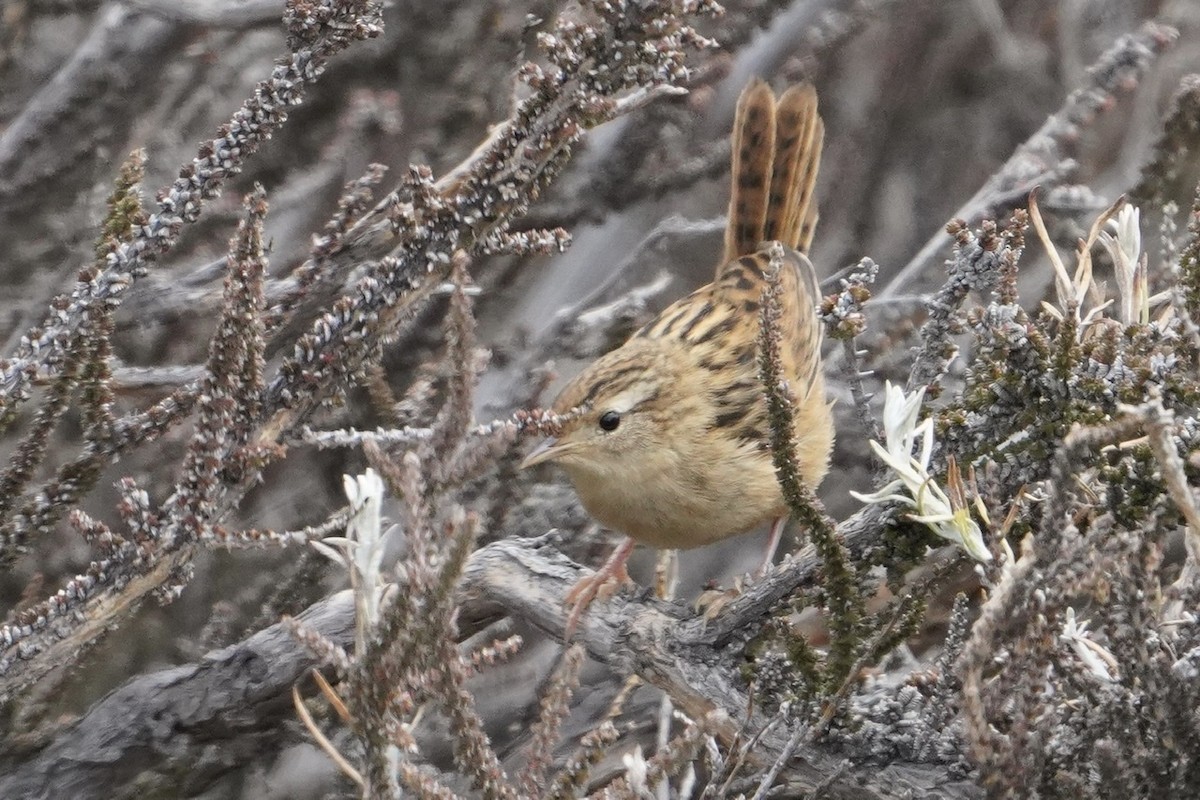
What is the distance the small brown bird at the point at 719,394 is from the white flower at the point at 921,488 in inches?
50.6

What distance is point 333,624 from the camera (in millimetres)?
2377

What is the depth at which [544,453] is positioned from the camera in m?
3.38

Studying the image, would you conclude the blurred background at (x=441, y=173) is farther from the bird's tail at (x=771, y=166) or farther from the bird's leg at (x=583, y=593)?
the bird's leg at (x=583, y=593)

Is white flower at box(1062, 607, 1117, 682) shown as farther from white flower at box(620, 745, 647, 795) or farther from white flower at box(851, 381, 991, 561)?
white flower at box(620, 745, 647, 795)

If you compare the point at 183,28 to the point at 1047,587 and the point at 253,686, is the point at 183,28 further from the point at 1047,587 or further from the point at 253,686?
the point at 1047,587

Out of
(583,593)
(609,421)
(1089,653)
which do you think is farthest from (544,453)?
(1089,653)

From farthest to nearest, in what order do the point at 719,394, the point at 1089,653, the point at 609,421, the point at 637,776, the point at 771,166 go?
the point at 771,166 < the point at 719,394 < the point at 609,421 < the point at 1089,653 < the point at 637,776

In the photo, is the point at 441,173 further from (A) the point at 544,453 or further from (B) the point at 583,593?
(B) the point at 583,593

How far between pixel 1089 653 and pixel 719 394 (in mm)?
2153

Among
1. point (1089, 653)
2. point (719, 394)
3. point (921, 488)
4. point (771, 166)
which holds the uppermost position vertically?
point (921, 488)

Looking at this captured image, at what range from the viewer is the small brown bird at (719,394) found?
3.42 metres

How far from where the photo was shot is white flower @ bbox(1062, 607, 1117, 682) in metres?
1.63

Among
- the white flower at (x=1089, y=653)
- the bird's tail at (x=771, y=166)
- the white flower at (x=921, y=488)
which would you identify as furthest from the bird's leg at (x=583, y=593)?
the bird's tail at (x=771, y=166)

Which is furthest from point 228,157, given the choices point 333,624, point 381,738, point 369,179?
point 381,738
